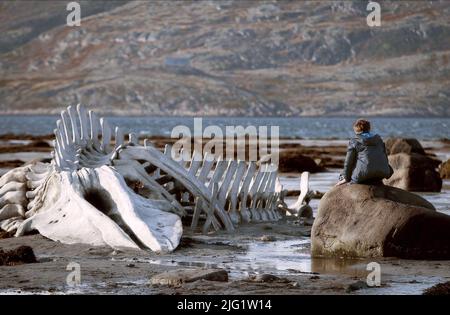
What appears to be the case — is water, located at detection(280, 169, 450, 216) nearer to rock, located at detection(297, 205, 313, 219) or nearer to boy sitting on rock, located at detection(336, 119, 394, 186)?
rock, located at detection(297, 205, 313, 219)

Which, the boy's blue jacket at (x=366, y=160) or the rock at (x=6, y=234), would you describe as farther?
the rock at (x=6, y=234)

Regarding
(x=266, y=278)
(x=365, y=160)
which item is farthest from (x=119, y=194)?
(x=266, y=278)

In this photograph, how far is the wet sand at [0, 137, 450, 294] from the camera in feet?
33.7

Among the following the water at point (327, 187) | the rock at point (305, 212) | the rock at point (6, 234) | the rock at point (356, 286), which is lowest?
the rock at point (356, 286)

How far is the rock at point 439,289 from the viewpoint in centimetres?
980

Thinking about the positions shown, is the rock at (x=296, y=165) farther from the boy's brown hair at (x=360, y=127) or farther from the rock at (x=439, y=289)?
the rock at (x=439, y=289)

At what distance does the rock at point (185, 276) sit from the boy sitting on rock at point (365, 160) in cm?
310

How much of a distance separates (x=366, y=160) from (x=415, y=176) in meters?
13.1

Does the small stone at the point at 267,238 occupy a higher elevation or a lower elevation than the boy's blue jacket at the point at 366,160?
lower

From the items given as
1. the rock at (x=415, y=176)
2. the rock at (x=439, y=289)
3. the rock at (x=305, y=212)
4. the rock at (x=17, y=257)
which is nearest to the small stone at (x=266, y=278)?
the rock at (x=439, y=289)

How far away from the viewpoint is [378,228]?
499 inches
